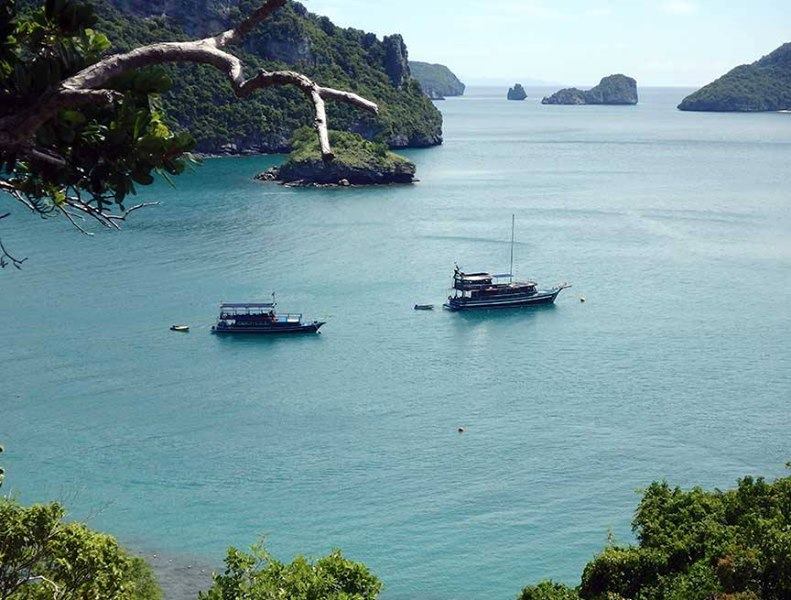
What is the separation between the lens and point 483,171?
9812cm

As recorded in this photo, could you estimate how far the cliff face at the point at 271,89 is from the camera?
350 ft

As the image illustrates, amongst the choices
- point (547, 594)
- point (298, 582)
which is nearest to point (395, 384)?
point (547, 594)

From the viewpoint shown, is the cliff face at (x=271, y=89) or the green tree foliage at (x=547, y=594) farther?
the cliff face at (x=271, y=89)

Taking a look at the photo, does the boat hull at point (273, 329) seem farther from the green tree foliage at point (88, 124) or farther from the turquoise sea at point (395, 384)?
the green tree foliage at point (88, 124)

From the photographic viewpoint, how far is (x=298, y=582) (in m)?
13.2

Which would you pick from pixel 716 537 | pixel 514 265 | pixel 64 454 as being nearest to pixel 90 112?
pixel 716 537

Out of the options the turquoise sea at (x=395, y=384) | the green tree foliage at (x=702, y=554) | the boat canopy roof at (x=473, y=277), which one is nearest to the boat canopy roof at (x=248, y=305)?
the turquoise sea at (x=395, y=384)

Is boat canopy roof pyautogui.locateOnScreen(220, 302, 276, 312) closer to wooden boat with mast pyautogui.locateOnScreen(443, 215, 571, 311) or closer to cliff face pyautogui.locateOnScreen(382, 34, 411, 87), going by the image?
wooden boat with mast pyautogui.locateOnScreen(443, 215, 571, 311)

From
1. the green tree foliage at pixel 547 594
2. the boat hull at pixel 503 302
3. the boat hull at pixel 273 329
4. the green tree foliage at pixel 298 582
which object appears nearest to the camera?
the green tree foliage at pixel 298 582

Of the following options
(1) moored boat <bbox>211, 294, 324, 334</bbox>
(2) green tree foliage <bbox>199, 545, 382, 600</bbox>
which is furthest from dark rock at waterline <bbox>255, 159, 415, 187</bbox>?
(2) green tree foliage <bbox>199, 545, 382, 600</bbox>

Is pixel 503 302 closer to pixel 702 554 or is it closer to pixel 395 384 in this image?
pixel 395 384

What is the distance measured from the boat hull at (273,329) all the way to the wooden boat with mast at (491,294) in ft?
24.8

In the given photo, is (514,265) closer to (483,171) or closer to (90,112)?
(483,171)

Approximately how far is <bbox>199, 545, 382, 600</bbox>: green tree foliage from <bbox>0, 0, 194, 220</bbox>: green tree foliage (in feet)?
26.4
